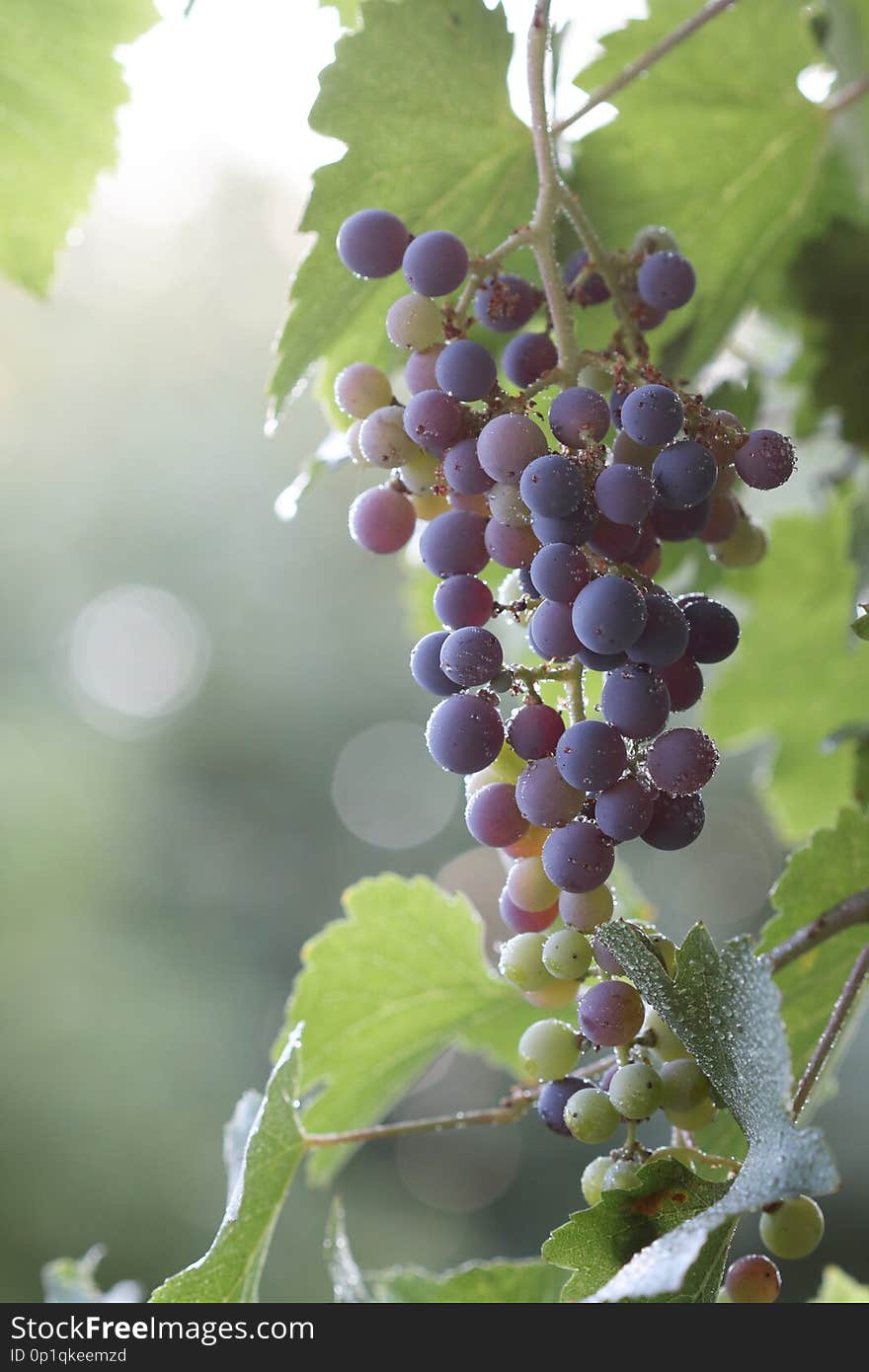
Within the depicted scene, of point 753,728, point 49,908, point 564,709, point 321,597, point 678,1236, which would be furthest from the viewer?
point 321,597

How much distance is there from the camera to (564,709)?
0.57 m

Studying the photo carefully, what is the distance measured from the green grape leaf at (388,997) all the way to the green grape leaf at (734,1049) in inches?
15.7

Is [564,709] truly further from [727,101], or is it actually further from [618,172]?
[727,101]

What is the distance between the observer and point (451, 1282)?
2.62 ft

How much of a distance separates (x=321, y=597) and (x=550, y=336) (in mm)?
6772

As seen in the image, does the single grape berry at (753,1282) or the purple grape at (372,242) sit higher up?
the purple grape at (372,242)

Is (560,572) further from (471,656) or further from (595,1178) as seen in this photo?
(595,1178)

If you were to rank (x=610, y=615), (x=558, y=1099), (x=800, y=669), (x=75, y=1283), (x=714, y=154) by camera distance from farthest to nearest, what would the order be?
(x=800, y=669) < (x=714, y=154) < (x=75, y=1283) < (x=558, y=1099) < (x=610, y=615)

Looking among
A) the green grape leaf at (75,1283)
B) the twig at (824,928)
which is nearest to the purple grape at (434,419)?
the twig at (824,928)

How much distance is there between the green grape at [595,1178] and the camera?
22.8 inches

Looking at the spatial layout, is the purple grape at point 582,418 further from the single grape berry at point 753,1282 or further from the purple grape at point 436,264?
the single grape berry at point 753,1282

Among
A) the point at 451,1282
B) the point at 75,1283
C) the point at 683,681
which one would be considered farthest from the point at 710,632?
the point at 75,1283

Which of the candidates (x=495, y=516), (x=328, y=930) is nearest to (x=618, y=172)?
(x=495, y=516)

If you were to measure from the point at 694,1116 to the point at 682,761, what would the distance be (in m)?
0.18
